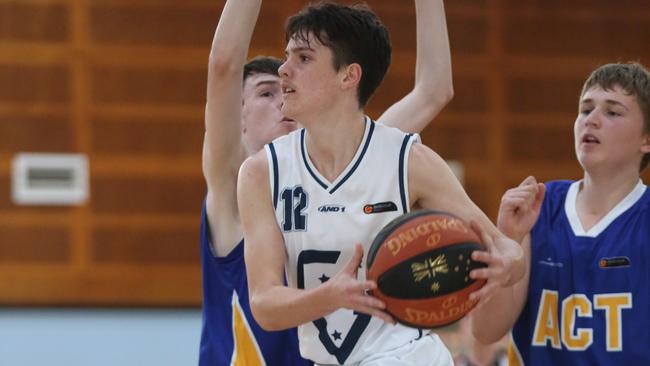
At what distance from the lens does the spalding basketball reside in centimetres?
288

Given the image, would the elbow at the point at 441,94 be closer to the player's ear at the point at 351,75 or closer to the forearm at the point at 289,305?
the player's ear at the point at 351,75

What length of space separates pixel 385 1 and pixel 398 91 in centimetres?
91

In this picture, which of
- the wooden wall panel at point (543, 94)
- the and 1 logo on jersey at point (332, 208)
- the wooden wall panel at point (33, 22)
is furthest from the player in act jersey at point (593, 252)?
the wooden wall panel at point (33, 22)

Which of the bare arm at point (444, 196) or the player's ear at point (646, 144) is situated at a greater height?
the player's ear at point (646, 144)

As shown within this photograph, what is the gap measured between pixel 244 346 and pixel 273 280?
2.23ft

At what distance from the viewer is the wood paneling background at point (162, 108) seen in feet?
36.0

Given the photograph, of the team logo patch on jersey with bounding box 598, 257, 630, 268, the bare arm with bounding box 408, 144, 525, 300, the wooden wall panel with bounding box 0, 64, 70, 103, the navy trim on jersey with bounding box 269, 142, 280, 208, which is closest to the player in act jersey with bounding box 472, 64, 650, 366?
the team logo patch on jersey with bounding box 598, 257, 630, 268

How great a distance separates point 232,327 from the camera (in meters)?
3.76

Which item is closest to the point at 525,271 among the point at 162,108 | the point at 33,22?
the point at 162,108

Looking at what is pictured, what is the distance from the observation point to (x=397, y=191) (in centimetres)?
320

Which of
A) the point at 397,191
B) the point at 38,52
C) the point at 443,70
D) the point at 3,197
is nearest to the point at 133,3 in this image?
the point at 38,52

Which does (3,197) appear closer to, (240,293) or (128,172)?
(128,172)

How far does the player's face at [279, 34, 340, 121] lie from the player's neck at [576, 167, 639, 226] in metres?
1.10

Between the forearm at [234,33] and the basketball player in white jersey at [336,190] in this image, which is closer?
the basketball player in white jersey at [336,190]
